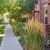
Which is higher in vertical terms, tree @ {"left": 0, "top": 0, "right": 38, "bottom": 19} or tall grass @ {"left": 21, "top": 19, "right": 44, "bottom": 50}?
tree @ {"left": 0, "top": 0, "right": 38, "bottom": 19}

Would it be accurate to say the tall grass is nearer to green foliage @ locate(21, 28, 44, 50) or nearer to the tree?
green foliage @ locate(21, 28, 44, 50)

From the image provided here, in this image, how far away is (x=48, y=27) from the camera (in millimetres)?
14195

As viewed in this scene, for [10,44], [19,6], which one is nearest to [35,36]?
[10,44]

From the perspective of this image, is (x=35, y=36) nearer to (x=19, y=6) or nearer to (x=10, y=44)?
(x=10, y=44)

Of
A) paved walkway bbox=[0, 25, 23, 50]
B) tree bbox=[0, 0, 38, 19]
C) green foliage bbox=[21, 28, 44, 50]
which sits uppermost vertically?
tree bbox=[0, 0, 38, 19]

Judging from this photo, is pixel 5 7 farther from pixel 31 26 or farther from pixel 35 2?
pixel 31 26

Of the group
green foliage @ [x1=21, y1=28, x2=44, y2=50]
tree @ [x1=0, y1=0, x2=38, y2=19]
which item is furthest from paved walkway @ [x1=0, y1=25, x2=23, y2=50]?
tree @ [x1=0, y1=0, x2=38, y2=19]

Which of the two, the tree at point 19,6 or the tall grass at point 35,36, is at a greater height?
the tree at point 19,6

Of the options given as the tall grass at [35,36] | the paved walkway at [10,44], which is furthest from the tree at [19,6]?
the tall grass at [35,36]

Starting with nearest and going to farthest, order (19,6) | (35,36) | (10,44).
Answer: (35,36), (10,44), (19,6)

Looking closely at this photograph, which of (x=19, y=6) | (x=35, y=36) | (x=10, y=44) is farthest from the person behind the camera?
(x=19, y=6)

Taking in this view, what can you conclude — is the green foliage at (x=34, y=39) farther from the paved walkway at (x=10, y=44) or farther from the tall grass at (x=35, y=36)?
the paved walkway at (x=10, y=44)

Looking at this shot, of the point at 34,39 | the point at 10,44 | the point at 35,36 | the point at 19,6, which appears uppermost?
the point at 19,6

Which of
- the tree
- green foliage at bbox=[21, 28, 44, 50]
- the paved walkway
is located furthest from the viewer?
the tree
